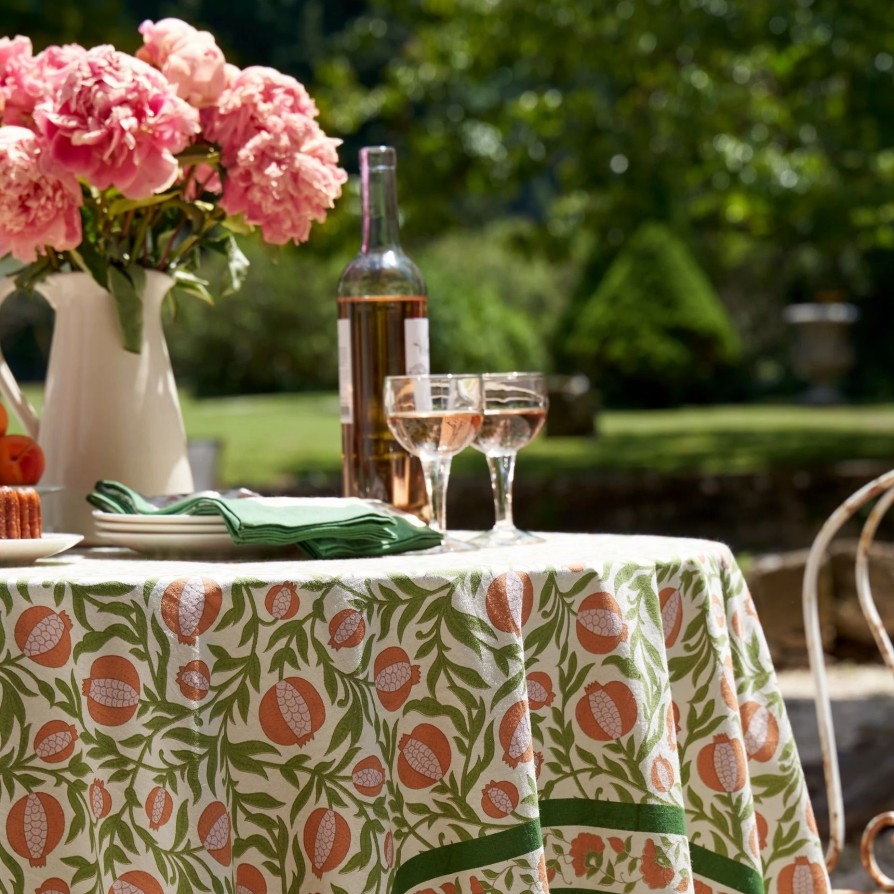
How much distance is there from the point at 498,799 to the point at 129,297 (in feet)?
3.05

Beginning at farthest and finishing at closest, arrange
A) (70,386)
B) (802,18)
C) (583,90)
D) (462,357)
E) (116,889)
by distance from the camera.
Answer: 1. (462,357)
2. (583,90)
3. (802,18)
4. (70,386)
5. (116,889)

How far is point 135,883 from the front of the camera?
1.46 m

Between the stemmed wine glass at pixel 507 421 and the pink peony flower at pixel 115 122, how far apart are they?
1.64ft

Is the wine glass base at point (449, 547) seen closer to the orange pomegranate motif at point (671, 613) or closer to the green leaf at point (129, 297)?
the orange pomegranate motif at point (671, 613)

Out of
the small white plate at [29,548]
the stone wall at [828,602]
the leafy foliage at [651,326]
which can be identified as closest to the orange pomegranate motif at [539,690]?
the small white plate at [29,548]

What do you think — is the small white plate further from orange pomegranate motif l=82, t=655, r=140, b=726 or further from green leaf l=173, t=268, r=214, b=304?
green leaf l=173, t=268, r=214, b=304

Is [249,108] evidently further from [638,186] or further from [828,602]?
[638,186]

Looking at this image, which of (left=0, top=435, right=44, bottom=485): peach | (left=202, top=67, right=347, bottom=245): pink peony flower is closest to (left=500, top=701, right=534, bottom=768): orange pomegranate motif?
(left=0, top=435, right=44, bottom=485): peach

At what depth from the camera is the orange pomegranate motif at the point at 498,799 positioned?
1.53m

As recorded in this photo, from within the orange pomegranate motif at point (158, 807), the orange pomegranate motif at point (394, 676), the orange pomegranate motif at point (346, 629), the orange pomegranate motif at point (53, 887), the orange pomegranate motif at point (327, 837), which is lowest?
the orange pomegranate motif at point (53, 887)

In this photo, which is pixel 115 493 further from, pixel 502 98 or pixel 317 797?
pixel 502 98

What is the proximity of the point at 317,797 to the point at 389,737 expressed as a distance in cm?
10

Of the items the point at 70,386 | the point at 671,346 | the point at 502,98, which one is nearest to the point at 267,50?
the point at 671,346

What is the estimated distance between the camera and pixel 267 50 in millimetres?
27812
